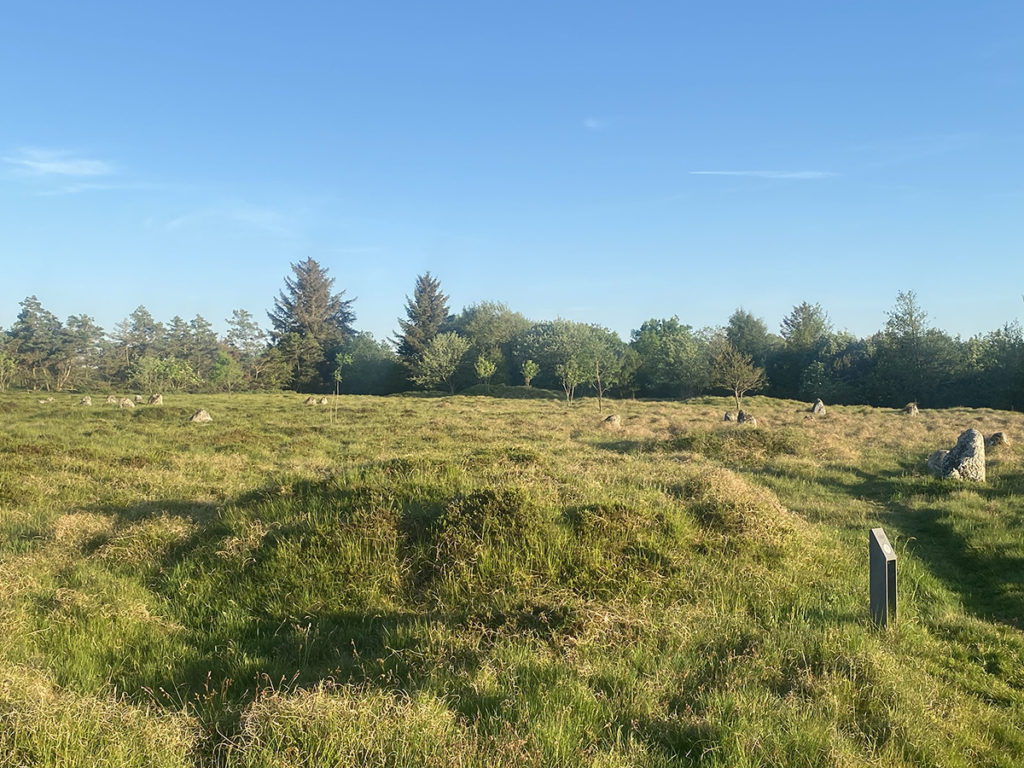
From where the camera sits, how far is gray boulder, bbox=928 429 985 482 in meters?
14.9

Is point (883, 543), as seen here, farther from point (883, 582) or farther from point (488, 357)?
point (488, 357)

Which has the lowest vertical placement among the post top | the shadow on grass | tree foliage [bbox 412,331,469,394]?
the shadow on grass

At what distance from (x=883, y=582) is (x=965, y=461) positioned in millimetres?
11912

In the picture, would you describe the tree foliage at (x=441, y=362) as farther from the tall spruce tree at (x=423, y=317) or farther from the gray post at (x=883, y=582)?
the gray post at (x=883, y=582)

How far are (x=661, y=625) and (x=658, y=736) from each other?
68.4 inches

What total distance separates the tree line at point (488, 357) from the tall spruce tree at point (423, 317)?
0.23m

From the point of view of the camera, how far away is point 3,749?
11.6 ft

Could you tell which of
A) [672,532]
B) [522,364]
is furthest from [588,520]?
[522,364]

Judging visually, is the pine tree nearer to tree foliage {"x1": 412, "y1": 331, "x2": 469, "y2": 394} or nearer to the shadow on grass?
tree foliage {"x1": 412, "y1": 331, "x2": 469, "y2": 394}

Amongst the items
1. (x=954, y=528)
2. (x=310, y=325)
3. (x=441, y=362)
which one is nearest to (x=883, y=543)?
(x=954, y=528)

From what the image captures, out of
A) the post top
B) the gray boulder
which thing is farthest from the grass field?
the gray boulder

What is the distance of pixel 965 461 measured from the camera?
49.5 feet

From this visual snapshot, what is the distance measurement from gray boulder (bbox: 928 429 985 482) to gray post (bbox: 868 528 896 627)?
1113 cm

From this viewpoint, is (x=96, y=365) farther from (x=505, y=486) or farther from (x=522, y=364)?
(x=505, y=486)
